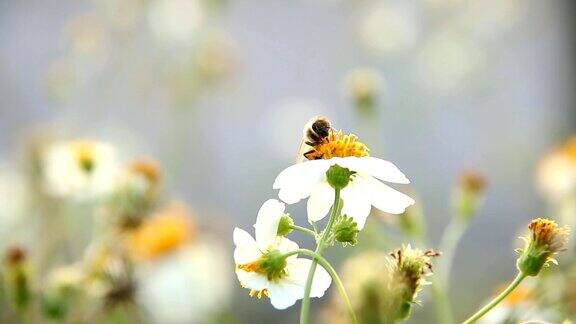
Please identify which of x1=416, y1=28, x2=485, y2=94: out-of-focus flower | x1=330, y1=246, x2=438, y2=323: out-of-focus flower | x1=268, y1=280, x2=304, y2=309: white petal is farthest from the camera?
x1=416, y1=28, x2=485, y2=94: out-of-focus flower

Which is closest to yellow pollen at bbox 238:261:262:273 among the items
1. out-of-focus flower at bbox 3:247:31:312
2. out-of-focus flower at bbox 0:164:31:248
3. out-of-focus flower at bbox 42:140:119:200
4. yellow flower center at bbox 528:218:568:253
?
yellow flower center at bbox 528:218:568:253

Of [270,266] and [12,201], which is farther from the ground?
[270,266]

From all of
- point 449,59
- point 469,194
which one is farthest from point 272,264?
point 449,59

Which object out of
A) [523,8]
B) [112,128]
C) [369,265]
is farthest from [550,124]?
[369,265]

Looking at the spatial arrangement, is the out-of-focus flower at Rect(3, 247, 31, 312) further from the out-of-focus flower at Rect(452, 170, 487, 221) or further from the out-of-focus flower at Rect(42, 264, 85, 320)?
the out-of-focus flower at Rect(452, 170, 487, 221)

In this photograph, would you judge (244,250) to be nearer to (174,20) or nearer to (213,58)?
(213,58)

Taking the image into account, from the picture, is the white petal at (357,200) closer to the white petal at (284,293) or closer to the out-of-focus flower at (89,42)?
the white petal at (284,293)

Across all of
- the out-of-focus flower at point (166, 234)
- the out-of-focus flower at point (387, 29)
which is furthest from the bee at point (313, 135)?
the out-of-focus flower at point (387, 29)
